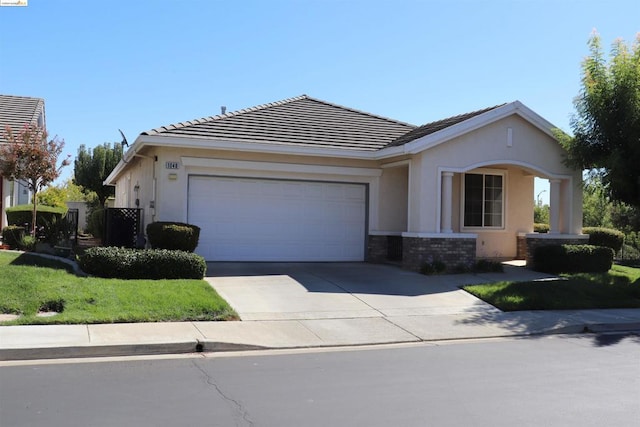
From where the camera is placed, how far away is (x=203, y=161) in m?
15.0

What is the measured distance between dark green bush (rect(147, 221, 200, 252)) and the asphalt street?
6023mm

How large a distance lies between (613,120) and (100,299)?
12156 mm

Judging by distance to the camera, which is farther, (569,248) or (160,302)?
(569,248)

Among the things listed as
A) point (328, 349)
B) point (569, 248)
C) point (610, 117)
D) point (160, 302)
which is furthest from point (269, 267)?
point (610, 117)

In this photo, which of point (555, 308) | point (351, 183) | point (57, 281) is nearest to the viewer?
point (57, 281)

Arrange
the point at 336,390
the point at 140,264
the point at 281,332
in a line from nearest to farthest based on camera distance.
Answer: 1. the point at 336,390
2. the point at 281,332
3. the point at 140,264

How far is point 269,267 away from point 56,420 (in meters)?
10.0

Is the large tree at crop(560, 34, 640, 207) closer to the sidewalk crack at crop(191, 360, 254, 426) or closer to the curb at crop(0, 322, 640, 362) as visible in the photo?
the curb at crop(0, 322, 640, 362)

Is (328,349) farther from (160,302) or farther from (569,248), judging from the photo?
(569,248)

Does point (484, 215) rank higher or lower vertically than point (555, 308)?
higher

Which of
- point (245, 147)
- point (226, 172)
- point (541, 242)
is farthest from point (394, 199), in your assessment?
point (226, 172)

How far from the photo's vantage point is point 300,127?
17.1 metres

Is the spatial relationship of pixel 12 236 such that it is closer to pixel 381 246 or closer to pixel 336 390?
pixel 381 246

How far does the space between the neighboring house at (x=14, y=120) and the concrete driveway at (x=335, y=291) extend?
10729 millimetres
